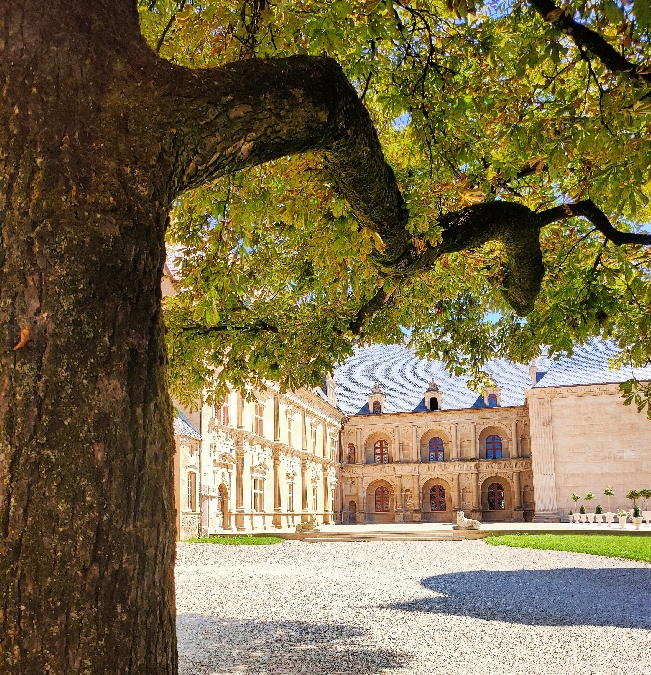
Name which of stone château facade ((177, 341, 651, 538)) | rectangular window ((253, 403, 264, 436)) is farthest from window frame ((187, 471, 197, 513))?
rectangular window ((253, 403, 264, 436))

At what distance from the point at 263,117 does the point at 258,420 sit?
109 ft

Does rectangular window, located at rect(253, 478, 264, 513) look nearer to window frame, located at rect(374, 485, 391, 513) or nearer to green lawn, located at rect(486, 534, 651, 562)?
green lawn, located at rect(486, 534, 651, 562)

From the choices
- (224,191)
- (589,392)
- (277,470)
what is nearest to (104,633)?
(224,191)

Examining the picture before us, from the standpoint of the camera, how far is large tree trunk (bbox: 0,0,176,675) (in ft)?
6.22

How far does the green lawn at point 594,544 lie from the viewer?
18.5 meters

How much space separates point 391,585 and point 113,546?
11.4 metres

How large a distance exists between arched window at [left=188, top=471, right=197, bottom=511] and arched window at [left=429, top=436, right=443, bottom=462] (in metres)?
28.0

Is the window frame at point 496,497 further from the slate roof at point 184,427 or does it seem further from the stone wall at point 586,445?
the slate roof at point 184,427

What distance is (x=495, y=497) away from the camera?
49094mm

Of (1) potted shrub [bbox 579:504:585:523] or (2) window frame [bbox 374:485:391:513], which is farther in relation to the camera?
(2) window frame [bbox 374:485:391:513]

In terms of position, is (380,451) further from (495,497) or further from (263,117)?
(263,117)

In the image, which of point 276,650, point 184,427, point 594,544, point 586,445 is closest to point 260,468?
point 184,427

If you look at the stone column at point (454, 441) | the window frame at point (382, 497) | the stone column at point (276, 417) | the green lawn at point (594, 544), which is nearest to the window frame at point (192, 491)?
the green lawn at point (594, 544)

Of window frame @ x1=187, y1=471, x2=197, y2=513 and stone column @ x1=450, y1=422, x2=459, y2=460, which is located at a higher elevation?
stone column @ x1=450, y1=422, x2=459, y2=460
